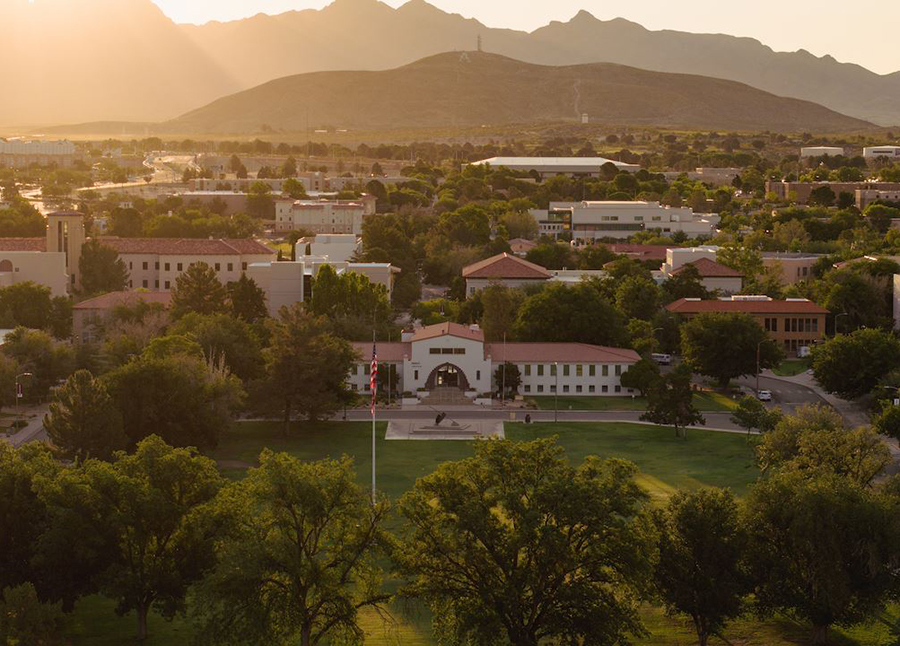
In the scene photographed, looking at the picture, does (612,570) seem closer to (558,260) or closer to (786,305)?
(786,305)

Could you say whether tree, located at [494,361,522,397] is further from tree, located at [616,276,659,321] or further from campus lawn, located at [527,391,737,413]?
tree, located at [616,276,659,321]

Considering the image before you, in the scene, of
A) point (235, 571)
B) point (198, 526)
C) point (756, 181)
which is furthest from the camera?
point (756, 181)

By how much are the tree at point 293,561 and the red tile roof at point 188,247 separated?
51.6 m

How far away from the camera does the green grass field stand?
96.6ft

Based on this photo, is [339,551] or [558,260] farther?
[558,260]

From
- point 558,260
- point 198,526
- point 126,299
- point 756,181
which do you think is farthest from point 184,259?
point 756,181

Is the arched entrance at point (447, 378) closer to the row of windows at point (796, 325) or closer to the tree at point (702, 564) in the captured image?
the row of windows at point (796, 325)

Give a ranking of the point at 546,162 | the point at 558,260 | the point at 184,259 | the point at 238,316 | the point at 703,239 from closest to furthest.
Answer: the point at 238,316 → the point at 184,259 → the point at 558,260 → the point at 703,239 → the point at 546,162

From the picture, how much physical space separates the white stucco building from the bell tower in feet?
137

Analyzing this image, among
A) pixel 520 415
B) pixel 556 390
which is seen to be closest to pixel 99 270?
pixel 556 390

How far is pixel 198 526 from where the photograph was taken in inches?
1147

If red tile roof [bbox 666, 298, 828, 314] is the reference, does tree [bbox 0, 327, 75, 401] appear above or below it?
below

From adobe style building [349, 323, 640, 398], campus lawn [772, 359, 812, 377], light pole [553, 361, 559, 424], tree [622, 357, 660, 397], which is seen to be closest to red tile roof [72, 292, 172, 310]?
adobe style building [349, 323, 640, 398]

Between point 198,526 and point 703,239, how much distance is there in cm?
7774
